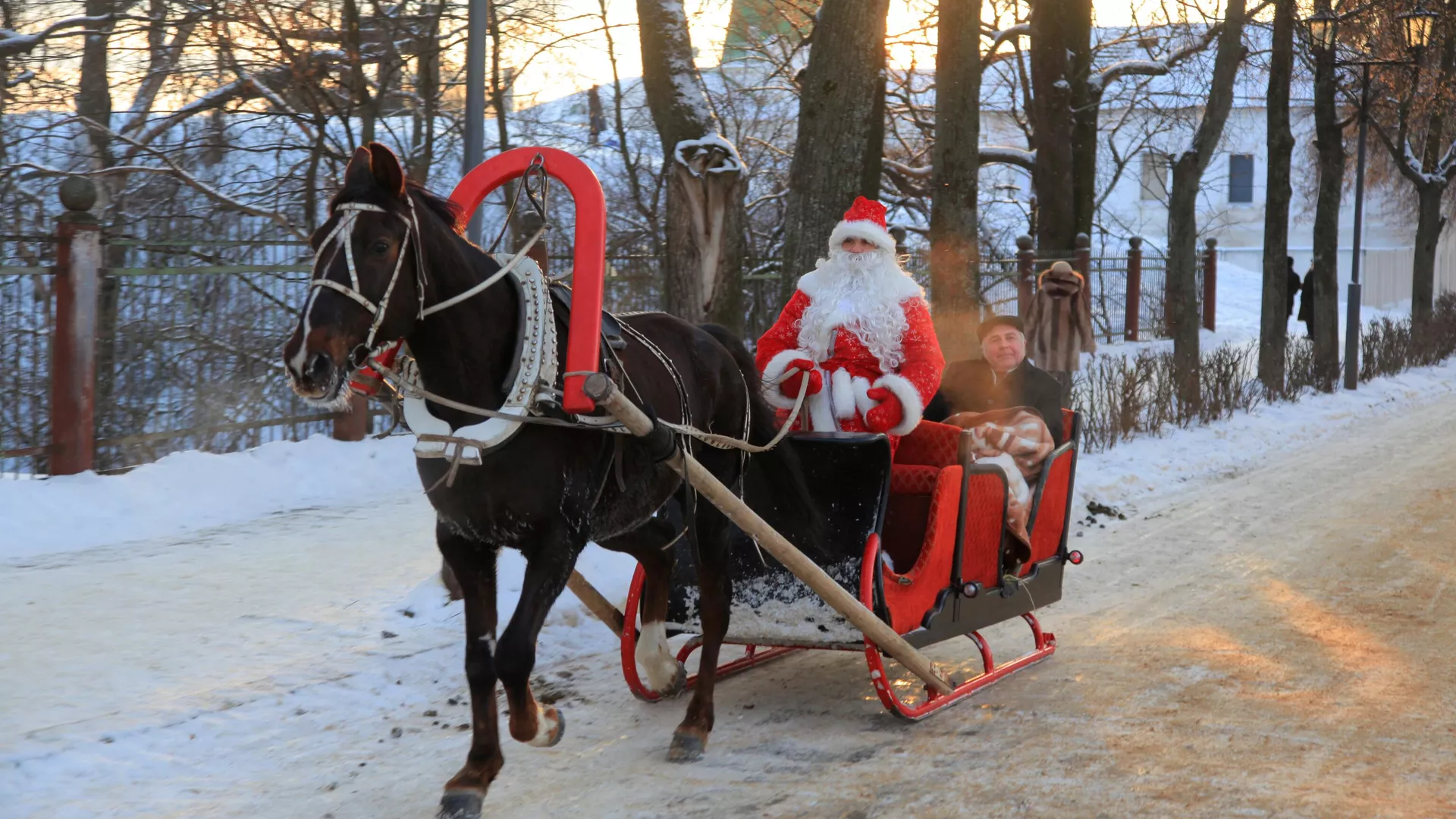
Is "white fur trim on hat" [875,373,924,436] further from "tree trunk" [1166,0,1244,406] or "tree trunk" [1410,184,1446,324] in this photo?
"tree trunk" [1410,184,1446,324]

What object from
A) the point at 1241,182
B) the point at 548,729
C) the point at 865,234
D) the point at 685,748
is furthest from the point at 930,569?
the point at 1241,182

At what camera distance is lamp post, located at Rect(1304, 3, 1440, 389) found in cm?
1766

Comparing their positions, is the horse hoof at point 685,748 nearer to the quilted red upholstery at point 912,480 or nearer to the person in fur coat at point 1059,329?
the quilted red upholstery at point 912,480

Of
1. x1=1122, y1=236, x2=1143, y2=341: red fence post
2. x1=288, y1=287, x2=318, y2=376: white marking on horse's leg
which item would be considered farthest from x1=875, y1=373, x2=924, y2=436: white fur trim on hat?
x1=1122, y1=236, x2=1143, y2=341: red fence post

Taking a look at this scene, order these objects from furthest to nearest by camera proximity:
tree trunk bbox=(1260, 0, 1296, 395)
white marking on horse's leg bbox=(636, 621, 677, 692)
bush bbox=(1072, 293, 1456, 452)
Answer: tree trunk bbox=(1260, 0, 1296, 395)
bush bbox=(1072, 293, 1456, 452)
white marking on horse's leg bbox=(636, 621, 677, 692)

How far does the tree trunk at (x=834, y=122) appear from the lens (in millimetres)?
8414

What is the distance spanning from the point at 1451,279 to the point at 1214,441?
1387 inches

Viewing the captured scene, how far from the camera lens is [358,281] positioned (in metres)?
3.62

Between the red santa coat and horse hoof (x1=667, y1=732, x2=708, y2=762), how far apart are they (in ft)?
4.85

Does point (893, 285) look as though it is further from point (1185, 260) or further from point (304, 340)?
point (1185, 260)

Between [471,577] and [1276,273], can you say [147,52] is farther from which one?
[1276,273]

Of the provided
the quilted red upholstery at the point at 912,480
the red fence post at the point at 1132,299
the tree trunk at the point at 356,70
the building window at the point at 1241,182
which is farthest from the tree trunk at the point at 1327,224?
the building window at the point at 1241,182

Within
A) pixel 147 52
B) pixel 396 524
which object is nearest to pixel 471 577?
pixel 396 524

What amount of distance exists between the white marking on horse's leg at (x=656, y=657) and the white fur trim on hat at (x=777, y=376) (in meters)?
1.06
